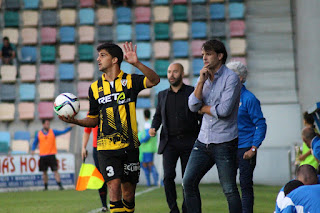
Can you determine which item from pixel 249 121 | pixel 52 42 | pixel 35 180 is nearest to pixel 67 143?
pixel 35 180

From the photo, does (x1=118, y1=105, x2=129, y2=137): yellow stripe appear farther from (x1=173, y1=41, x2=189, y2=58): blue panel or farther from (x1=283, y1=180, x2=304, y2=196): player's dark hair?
(x1=173, y1=41, x2=189, y2=58): blue panel

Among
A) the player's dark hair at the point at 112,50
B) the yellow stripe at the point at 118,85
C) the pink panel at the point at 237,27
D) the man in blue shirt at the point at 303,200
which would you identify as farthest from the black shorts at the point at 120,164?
the pink panel at the point at 237,27

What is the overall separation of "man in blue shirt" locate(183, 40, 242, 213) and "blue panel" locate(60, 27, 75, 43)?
14.6 meters

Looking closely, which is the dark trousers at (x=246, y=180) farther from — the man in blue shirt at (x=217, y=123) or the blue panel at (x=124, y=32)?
the blue panel at (x=124, y=32)

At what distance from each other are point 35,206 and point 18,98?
9.50m

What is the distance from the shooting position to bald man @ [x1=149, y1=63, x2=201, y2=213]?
7.02 metres

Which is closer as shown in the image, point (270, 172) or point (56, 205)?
point (56, 205)

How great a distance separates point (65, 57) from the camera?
19.2 metres

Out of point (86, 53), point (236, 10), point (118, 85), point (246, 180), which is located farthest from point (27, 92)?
point (118, 85)

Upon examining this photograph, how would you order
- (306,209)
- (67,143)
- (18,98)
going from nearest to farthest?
(306,209), (67,143), (18,98)

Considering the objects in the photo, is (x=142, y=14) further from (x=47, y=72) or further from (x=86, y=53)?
(x=47, y=72)

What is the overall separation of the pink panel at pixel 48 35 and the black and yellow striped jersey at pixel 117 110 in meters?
14.4

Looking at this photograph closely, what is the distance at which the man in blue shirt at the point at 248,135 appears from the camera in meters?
6.17

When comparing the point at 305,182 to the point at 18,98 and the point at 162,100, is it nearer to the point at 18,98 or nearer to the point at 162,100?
the point at 162,100
